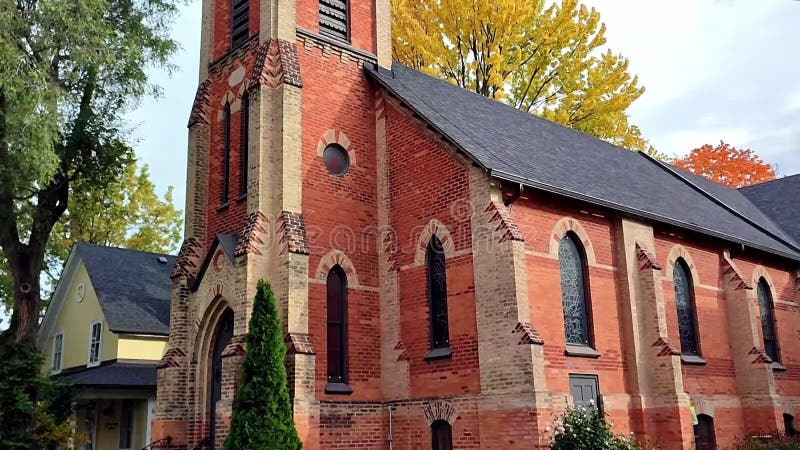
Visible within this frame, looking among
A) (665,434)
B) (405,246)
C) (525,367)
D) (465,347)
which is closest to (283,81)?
(405,246)

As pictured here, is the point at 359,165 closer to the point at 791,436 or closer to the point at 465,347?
the point at 465,347

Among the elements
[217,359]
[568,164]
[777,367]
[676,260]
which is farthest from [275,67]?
[777,367]

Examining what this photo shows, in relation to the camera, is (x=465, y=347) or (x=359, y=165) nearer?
(x=465, y=347)

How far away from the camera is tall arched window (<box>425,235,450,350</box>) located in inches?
634

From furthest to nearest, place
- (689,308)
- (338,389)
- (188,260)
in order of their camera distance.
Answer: (689,308)
(188,260)
(338,389)

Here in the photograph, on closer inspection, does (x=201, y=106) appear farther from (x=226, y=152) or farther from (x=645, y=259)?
(x=645, y=259)

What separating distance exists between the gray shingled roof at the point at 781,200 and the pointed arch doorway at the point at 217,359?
20920 mm

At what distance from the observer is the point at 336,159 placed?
17.8 metres

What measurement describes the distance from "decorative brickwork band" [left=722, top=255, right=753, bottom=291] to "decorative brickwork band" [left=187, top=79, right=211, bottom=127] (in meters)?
14.9

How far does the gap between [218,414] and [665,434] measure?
387 inches

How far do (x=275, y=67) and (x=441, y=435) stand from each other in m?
8.76

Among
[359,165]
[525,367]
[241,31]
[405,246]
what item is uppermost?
[241,31]

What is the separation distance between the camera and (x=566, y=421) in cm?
1381

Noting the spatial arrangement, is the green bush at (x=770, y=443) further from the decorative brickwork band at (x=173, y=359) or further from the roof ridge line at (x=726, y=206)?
the decorative brickwork band at (x=173, y=359)
